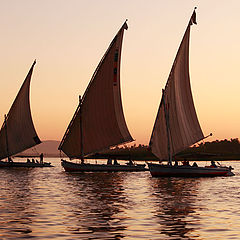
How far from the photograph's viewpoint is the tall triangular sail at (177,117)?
223ft

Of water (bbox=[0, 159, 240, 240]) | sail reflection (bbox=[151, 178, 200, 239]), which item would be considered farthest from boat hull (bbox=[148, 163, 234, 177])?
water (bbox=[0, 159, 240, 240])

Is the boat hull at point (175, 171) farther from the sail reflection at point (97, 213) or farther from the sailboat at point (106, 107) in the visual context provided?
the sail reflection at point (97, 213)

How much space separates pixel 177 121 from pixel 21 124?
34095mm

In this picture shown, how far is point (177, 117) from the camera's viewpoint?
225 ft

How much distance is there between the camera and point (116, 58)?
7831 centimetres

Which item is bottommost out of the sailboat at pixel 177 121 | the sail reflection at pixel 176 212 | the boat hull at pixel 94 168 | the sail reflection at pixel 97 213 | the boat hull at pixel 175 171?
the sail reflection at pixel 176 212

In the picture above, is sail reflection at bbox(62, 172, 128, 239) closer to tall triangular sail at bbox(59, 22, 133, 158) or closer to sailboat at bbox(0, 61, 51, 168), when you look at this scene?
tall triangular sail at bbox(59, 22, 133, 158)

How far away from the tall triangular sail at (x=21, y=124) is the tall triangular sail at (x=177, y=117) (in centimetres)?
3074

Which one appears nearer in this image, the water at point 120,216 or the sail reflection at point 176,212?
the water at point 120,216

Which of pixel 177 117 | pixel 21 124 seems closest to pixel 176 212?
pixel 177 117

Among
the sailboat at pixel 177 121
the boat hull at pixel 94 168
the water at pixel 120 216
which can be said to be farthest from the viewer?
the boat hull at pixel 94 168

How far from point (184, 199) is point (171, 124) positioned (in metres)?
29.7

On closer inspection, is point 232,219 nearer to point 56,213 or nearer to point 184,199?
point 56,213

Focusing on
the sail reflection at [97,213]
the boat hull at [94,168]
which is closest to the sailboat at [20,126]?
the boat hull at [94,168]
